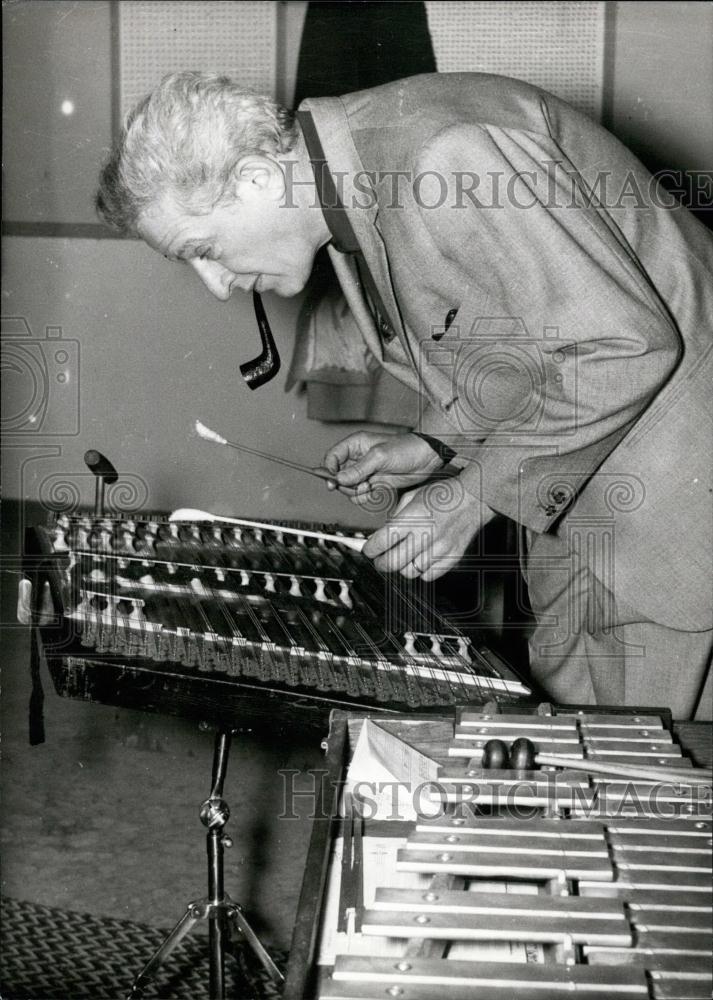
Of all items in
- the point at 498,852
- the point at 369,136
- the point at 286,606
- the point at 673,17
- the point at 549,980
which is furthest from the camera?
the point at 673,17

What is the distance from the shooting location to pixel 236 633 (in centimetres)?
170

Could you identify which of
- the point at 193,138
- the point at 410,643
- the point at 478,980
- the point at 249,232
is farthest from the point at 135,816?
the point at 478,980

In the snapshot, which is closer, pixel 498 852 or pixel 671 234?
pixel 498 852

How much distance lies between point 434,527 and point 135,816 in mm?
1534

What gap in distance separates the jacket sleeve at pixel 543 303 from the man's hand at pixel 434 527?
73mm

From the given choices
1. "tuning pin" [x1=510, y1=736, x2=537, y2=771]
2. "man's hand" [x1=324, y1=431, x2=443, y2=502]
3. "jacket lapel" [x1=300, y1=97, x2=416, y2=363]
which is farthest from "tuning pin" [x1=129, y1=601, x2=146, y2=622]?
"tuning pin" [x1=510, y1=736, x2=537, y2=771]

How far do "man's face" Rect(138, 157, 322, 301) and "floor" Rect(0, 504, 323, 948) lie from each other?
912 millimetres

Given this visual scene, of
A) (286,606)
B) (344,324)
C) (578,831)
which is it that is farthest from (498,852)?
(344,324)

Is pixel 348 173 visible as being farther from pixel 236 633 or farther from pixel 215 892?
pixel 215 892

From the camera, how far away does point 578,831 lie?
3.39 feet

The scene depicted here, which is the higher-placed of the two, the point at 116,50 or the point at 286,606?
the point at 116,50

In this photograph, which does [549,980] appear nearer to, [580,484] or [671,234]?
[580,484]

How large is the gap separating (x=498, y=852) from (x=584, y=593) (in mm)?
1030

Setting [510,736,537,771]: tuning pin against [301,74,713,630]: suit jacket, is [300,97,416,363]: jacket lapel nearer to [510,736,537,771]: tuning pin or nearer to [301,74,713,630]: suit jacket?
[301,74,713,630]: suit jacket
